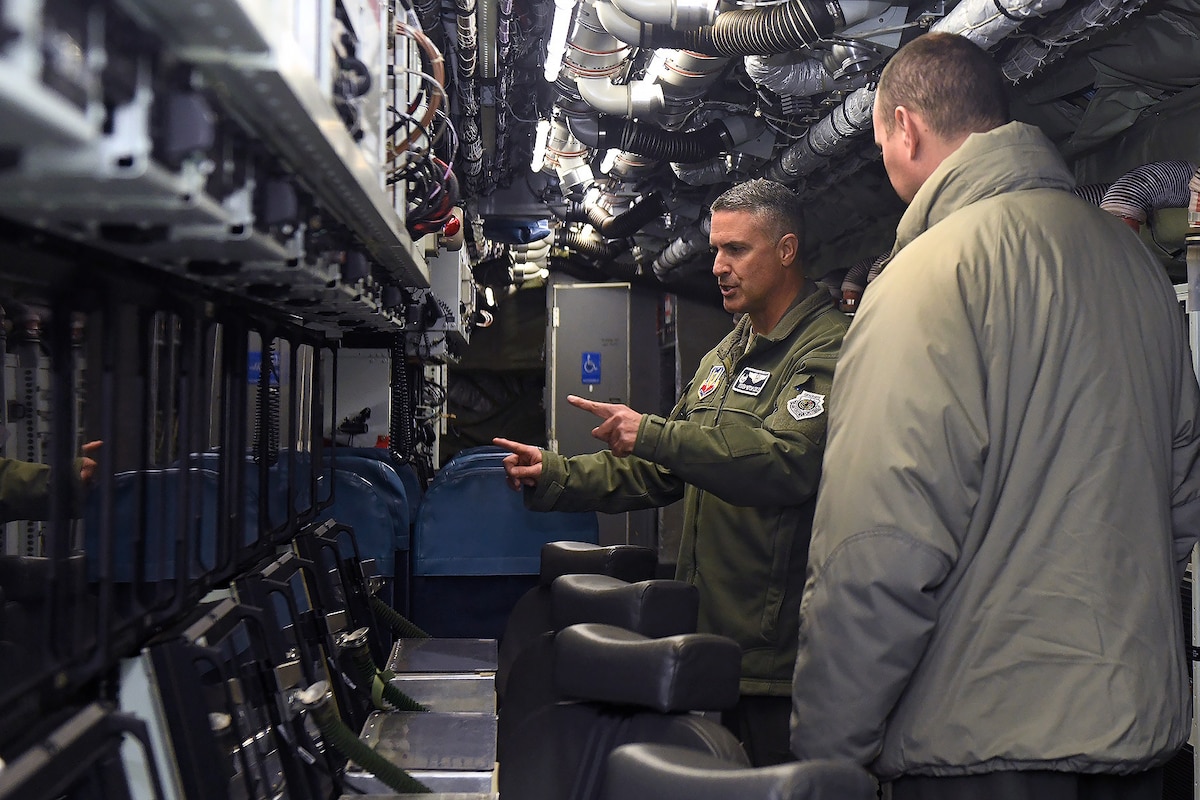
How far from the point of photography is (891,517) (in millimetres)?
1430

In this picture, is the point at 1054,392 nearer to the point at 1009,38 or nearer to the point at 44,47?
the point at 44,47

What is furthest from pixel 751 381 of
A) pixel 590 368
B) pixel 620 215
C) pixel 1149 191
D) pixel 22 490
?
pixel 590 368

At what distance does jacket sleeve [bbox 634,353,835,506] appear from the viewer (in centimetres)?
233

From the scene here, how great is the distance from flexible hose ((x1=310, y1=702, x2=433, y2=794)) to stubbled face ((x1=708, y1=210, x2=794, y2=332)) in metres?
1.49

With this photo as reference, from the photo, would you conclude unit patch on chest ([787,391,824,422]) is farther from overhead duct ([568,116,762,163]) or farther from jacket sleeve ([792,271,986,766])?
overhead duct ([568,116,762,163])

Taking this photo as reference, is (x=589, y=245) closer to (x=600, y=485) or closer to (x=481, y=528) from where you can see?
(x=481, y=528)

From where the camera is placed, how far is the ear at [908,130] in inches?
69.2

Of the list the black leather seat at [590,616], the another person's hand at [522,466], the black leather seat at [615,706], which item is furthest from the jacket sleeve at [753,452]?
the black leather seat at [615,706]

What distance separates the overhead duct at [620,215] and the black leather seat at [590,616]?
14.2 feet

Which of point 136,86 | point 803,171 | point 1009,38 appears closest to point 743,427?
point 1009,38

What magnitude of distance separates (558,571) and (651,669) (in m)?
1.44

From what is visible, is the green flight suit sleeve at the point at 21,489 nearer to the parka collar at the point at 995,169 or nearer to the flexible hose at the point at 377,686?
the flexible hose at the point at 377,686

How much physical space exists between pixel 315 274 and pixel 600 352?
8.55 metres

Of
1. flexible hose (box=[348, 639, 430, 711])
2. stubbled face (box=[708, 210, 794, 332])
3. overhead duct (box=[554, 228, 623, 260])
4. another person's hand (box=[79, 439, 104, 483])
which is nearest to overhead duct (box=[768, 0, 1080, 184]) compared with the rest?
stubbled face (box=[708, 210, 794, 332])
